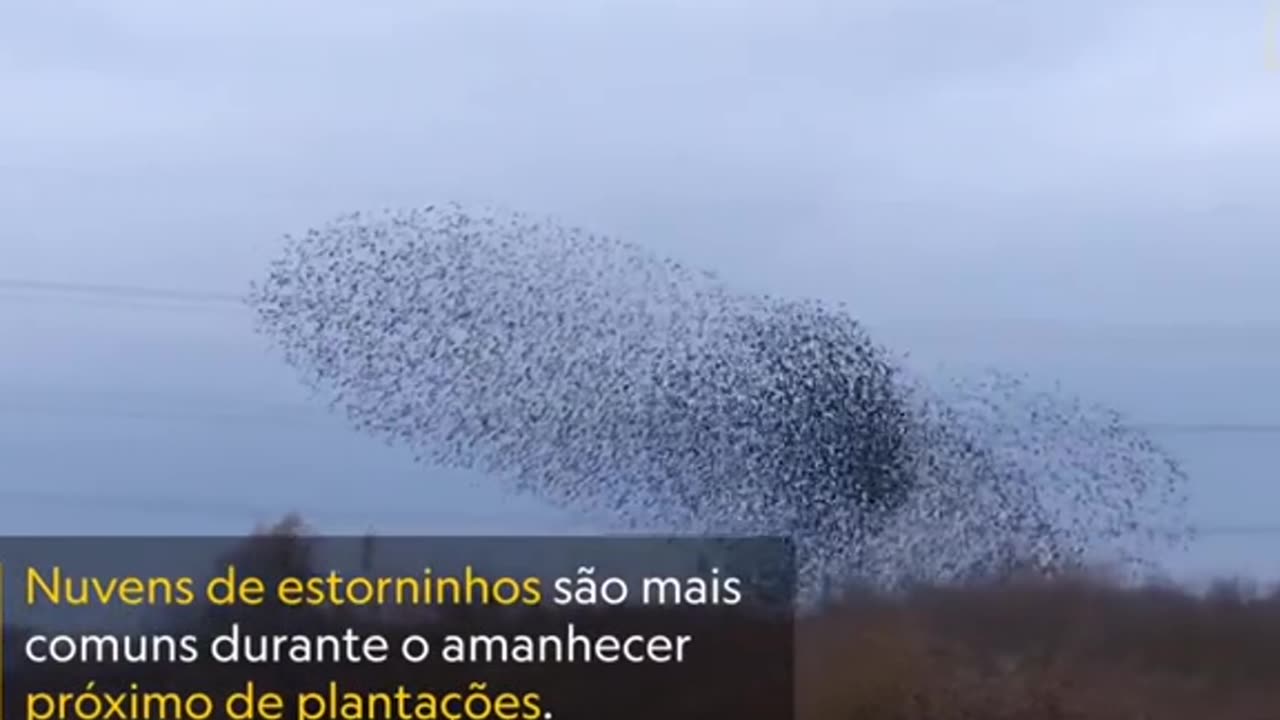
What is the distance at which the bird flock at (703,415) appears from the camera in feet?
9.09

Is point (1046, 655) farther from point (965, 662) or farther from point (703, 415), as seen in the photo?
point (703, 415)

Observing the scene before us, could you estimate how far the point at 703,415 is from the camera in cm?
281

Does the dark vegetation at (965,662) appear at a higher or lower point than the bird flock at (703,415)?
lower

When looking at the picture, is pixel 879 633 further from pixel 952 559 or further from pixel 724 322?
pixel 724 322

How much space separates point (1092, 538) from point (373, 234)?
1314 mm

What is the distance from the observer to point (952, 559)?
286 cm

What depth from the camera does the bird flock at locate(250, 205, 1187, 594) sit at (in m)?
2.77

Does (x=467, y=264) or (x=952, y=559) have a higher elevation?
(x=467, y=264)

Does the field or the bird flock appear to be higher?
the bird flock

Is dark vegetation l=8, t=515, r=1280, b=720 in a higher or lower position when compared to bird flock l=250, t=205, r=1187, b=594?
lower

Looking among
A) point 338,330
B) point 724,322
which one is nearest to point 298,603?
point 338,330

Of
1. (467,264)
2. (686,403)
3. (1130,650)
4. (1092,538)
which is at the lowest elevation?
(1130,650)

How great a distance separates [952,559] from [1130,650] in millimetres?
345

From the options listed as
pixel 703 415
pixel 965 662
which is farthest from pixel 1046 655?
pixel 703 415
